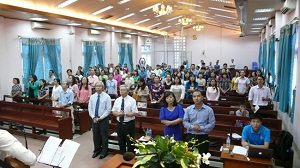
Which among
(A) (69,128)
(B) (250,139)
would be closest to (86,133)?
(A) (69,128)

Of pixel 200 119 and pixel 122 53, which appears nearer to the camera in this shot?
pixel 200 119

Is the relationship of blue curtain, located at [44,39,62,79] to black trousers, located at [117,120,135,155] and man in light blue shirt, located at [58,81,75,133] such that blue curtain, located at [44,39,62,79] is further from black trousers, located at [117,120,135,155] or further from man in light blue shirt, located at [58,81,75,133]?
black trousers, located at [117,120,135,155]

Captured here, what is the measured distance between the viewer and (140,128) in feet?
18.1

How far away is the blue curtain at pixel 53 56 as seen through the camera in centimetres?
1142

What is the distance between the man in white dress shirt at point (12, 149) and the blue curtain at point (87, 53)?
11.5 metres

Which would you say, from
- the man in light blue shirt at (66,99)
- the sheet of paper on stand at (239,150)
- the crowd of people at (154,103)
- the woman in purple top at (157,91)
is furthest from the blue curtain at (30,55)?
the sheet of paper on stand at (239,150)

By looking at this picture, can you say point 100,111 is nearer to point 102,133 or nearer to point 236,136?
point 102,133

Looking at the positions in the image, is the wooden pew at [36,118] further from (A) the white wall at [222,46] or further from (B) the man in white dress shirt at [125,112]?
(A) the white wall at [222,46]

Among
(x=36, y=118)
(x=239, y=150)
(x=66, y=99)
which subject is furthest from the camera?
(x=36, y=118)

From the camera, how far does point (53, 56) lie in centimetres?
1160

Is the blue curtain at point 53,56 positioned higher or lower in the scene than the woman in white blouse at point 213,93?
higher

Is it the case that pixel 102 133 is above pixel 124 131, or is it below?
below

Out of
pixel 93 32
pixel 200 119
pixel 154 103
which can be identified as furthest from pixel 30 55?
pixel 200 119

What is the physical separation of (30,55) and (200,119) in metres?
8.77
